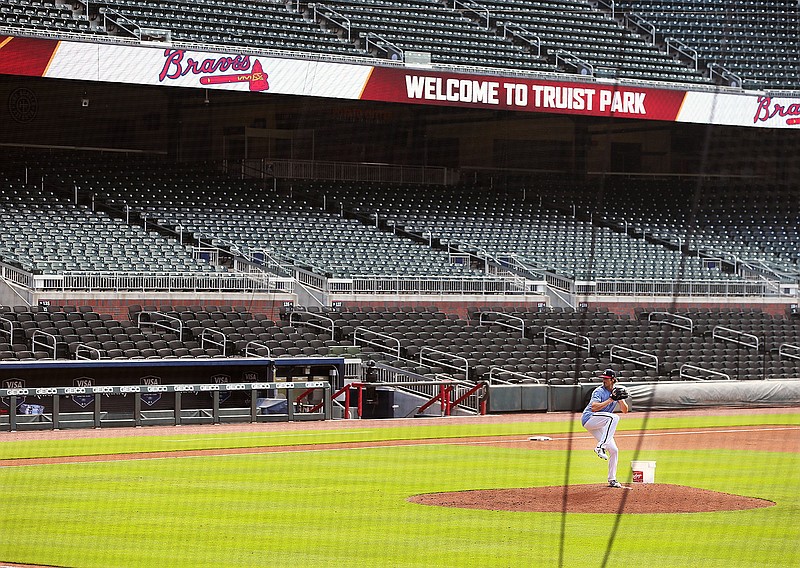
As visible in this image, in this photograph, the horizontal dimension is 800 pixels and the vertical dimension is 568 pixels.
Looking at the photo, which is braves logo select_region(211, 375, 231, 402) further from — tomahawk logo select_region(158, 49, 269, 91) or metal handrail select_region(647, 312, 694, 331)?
metal handrail select_region(647, 312, 694, 331)

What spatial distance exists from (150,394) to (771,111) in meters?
21.2

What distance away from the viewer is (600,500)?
13.4m

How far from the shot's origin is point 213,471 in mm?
16406

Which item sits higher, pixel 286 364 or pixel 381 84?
pixel 381 84

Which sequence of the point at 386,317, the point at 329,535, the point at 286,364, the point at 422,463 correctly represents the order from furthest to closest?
the point at 386,317, the point at 286,364, the point at 422,463, the point at 329,535

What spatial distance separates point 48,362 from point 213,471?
7522 mm

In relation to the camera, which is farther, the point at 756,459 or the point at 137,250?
the point at 137,250

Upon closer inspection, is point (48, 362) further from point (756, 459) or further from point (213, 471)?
point (756, 459)

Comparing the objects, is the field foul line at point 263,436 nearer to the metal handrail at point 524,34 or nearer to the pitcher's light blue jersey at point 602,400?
the pitcher's light blue jersey at point 602,400

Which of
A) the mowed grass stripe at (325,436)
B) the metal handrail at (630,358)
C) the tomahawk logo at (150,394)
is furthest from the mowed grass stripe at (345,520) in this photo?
the metal handrail at (630,358)

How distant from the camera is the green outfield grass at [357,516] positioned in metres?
10.3

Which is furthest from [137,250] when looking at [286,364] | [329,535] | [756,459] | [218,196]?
[329,535]

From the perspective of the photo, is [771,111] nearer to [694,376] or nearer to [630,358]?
[694,376]

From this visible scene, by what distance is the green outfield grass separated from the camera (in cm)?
1029
